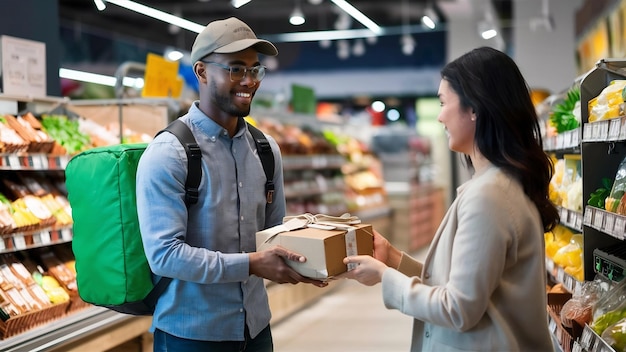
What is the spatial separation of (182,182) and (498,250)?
43.7 inches

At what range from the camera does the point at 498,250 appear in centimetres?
194

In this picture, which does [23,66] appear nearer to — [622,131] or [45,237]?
[45,237]

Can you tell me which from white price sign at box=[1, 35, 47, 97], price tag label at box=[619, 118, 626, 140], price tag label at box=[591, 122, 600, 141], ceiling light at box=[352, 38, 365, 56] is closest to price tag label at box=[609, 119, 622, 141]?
price tag label at box=[619, 118, 626, 140]

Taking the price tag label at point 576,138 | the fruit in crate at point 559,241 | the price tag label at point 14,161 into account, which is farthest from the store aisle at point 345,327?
the price tag label at point 576,138

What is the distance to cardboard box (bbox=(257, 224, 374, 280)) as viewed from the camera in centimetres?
243

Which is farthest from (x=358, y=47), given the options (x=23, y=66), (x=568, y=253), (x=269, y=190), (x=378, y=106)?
(x=269, y=190)

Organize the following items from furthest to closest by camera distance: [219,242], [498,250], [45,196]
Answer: [45,196] → [219,242] → [498,250]

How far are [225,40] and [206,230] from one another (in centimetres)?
65

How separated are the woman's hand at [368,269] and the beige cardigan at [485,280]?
8 cm

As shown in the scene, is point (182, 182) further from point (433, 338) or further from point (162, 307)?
point (433, 338)

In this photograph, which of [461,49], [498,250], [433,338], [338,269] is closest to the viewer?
[498,250]

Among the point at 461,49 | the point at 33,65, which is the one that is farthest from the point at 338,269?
the point at 461,49

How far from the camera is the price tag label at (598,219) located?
9.85ft

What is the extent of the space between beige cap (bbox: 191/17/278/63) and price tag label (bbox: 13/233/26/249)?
71.8 inches
